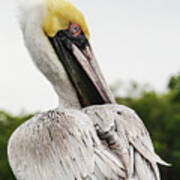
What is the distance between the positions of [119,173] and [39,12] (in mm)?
1656

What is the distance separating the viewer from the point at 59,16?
382cm

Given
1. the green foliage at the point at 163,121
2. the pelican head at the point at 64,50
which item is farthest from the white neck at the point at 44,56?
the green foliage at the point at 163,121

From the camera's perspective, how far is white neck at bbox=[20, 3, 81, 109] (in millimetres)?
3812

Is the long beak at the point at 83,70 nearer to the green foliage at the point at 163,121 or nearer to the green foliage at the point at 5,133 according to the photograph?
the green foliage at the point at 5,133

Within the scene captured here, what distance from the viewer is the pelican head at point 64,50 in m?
3.81

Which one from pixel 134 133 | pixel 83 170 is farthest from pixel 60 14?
pixel 83 170

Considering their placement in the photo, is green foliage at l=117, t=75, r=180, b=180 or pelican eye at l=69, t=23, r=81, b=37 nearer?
pelican eye at l=69, t=23, r=81, b=37

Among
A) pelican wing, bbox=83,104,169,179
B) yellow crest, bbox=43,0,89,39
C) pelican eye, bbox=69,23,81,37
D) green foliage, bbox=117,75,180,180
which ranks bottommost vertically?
green foliage, bbox=117,75,180,180

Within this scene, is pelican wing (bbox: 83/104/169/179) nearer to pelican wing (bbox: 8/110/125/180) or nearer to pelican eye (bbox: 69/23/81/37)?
pelican wing (bbox: 8/110/125/180)

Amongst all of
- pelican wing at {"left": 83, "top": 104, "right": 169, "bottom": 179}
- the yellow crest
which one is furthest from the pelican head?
pelican wing at {"left": 83, "top": 104, "right": 169, "bottom": 179}

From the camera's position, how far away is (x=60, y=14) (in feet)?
12.5

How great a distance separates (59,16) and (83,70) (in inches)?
20.1

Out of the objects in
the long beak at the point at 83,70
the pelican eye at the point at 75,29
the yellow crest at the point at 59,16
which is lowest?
the long beak at the point at 83,70

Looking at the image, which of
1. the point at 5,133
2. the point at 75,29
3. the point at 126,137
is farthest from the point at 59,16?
the point at 5,133
